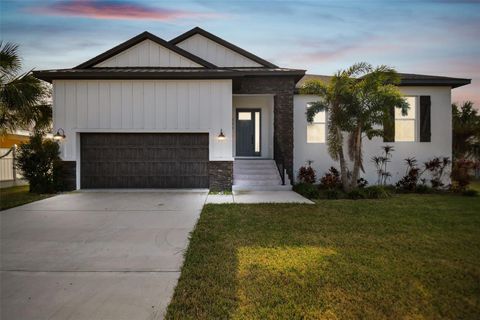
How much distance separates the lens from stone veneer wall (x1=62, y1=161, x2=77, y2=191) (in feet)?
35.1

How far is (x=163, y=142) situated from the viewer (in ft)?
36.1

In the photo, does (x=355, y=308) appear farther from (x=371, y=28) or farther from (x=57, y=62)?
(x=57, y=62)

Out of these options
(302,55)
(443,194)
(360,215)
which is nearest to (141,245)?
(360,215)

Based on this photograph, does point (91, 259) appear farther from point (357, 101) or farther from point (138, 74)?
point (357, 101)

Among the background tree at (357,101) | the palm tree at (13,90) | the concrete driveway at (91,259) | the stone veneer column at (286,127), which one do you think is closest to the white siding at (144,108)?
the palm tree at (13,90)

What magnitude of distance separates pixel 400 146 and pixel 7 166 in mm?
17318

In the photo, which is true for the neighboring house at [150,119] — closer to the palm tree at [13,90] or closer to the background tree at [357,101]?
the palm tree at [13,90]

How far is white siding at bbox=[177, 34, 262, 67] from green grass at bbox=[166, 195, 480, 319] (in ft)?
28.9

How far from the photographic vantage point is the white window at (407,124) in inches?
494

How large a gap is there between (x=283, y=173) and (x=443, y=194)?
5.89m

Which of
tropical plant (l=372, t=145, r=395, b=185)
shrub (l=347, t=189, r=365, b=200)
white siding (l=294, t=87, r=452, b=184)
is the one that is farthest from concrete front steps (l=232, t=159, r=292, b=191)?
tropical plant (l=372, t=145, r=395, b=185)

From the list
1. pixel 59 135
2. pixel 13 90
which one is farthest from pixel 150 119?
pixel 13 90

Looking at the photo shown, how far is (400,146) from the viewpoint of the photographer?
40.8 feet

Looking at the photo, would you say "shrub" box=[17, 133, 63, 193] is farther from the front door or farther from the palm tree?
the front door
